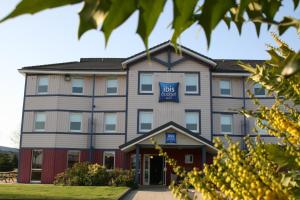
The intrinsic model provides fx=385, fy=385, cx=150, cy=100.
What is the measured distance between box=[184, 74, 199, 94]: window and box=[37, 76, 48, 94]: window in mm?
10903

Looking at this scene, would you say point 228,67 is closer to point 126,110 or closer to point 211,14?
point 126,110

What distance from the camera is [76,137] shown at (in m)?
29.3

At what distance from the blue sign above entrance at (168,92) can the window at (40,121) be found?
9113 millimetres

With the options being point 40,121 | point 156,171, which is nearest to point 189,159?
point 156,171

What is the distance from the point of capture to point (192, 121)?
28859 millimetres

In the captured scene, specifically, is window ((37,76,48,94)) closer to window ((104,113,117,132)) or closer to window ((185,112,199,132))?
window ((104,113,117,132))

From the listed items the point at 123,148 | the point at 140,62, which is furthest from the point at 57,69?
the point at 123,148

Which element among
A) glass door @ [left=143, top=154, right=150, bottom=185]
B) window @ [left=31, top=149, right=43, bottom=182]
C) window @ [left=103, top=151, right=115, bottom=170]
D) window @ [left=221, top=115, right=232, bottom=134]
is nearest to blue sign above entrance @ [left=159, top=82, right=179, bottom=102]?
window @ [left=221, top=115, right=232, bottom=134]

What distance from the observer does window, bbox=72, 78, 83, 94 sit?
30281 mm

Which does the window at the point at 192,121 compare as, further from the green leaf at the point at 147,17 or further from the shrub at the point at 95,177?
the green leaf at the point at 147,17

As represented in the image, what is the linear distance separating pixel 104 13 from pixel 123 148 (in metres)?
25.7

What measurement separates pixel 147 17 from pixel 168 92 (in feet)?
91.6

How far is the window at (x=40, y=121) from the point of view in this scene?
29.5 metres

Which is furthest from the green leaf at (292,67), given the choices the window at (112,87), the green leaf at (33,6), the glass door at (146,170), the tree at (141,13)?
the window at (112,87)
